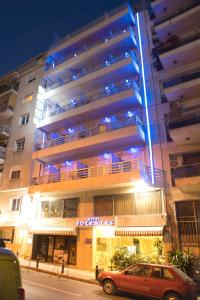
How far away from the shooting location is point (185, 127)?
16031 mm

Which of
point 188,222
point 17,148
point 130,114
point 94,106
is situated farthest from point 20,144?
point 188,222

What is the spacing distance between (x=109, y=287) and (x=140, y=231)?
4907 millimetres

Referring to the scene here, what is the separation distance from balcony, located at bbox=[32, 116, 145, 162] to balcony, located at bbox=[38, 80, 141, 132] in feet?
4.94

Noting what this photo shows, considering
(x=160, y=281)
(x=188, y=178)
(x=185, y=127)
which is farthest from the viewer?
(x=185, y=127)

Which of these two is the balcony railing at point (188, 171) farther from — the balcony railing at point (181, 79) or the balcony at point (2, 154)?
the balcony at point (2, 154)

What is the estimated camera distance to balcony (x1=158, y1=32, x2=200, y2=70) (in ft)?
62.1

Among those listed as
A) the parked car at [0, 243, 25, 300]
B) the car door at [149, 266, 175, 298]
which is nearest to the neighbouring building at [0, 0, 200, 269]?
the car door at [149, 266, 175, 298]

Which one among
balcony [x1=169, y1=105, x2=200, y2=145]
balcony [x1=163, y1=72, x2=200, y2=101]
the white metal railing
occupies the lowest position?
the white metal railing

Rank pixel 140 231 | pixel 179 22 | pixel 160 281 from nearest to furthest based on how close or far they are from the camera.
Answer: pixel 160 281, pixel 140 231, pixel 179 22

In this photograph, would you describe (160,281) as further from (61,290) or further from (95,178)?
(95,178)

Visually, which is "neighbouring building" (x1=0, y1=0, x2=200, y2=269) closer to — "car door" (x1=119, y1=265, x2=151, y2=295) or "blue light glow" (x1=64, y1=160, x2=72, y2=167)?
"blue light glow" (x1=64, y1=160, x2=72, y2=167)

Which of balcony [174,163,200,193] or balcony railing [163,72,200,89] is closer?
balcony [174,163,200,193]

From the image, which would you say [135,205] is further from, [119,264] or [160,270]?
[160,270]

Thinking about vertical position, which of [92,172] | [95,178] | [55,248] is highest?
[92,172]
